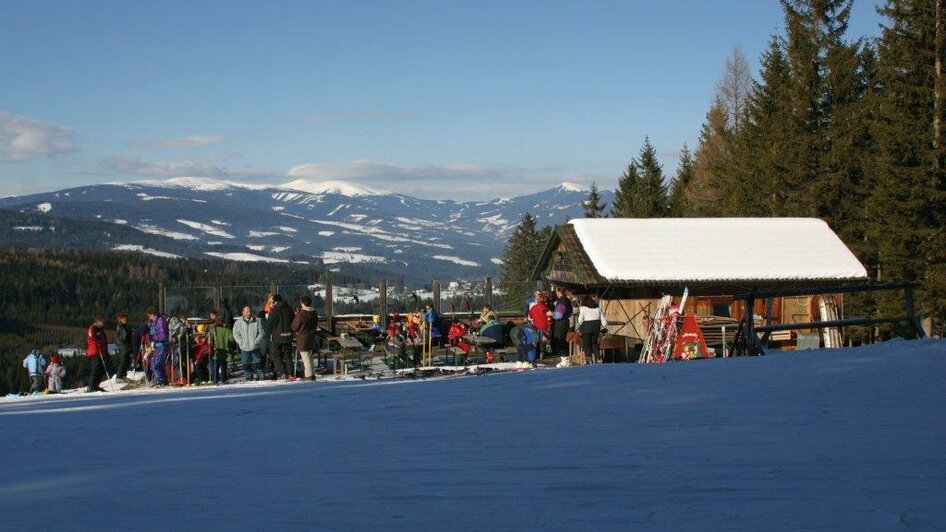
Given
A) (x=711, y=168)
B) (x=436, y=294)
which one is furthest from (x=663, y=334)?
(x=711, y=168)

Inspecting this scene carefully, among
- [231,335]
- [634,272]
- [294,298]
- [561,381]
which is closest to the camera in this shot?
[561,381]

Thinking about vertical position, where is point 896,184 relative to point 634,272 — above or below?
above

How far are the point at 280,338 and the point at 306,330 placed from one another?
82 centimetres

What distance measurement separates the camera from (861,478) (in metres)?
6.15

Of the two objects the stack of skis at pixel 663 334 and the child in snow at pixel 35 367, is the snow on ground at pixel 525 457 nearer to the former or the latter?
the stack of skis at pixel 663 334

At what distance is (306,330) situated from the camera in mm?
16625

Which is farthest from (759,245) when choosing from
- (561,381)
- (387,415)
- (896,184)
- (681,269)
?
(387,415)

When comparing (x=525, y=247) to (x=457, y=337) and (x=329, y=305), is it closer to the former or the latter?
(x=329, y=305)

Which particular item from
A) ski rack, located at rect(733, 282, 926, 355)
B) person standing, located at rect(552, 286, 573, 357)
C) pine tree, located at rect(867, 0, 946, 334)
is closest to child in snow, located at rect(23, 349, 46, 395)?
person standing, located at rect(552, 286, 573, 357)

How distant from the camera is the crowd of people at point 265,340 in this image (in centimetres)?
1725

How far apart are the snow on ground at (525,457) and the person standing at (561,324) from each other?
8071mm

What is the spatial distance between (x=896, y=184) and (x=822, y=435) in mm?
24808

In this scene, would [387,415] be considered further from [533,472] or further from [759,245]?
[759,245]

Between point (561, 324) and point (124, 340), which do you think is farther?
point (561, 324)
